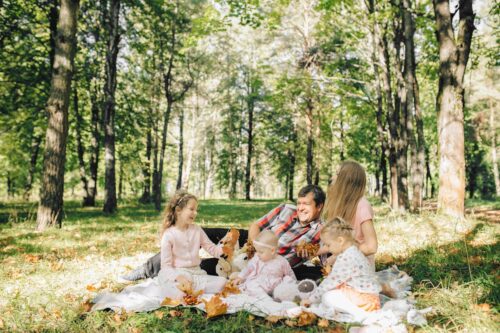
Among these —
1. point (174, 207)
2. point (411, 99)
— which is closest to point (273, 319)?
point (174, 207)

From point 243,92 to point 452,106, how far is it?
98.2ft

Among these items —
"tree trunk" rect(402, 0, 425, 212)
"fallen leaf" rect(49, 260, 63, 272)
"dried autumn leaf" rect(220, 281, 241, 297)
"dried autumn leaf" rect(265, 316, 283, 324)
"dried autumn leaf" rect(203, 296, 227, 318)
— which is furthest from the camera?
"tree trunk" rect(402, 0, 425, 212)

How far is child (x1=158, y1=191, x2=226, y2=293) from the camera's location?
4668 mm

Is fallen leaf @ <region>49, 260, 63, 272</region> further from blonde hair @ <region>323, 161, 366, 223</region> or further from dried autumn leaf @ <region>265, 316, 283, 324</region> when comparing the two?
blonde hair @ <region>323, 161, 366, 223</region>

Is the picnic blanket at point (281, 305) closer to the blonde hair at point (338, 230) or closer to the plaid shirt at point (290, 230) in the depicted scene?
the blonde hair at point (338, 230)

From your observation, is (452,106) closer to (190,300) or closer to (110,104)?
(190,300)

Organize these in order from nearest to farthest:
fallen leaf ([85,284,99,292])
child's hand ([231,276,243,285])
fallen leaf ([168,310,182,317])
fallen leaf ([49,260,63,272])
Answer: fallen leaf ([168,310,182,317]) → fallen leaf ([85,284,99,292]) → child's hand ([231,276,243,285]) → fallen leaf ([49,260,63,272])

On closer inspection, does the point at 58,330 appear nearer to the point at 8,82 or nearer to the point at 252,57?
the point at 8,82

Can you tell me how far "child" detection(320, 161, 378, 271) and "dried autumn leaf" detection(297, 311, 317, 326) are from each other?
91 cm

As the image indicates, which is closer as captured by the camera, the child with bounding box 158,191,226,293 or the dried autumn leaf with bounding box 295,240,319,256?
the child with bounding box 158,191,226,293

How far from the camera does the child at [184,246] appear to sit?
4.67 m

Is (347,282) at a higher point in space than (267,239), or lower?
lower

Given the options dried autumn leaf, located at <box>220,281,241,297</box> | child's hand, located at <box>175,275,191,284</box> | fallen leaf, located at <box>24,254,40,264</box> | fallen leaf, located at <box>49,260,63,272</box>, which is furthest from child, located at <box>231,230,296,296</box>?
fallen leaf, located at <box>24,254,40,264</box>

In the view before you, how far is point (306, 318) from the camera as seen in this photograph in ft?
11.8
